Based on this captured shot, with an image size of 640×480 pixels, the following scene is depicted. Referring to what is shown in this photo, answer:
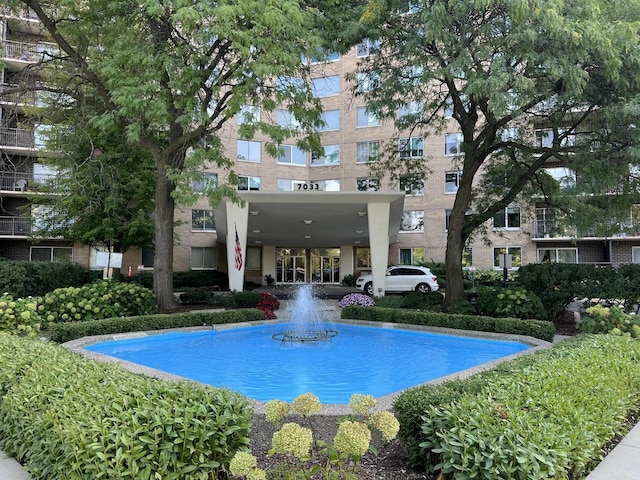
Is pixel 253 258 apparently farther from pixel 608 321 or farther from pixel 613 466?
pixel 613 466

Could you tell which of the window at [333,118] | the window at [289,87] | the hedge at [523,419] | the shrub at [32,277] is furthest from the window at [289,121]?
the hedge at [523,419]

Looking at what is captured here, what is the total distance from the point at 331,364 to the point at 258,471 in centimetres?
661

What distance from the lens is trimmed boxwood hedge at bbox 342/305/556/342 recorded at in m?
10.9

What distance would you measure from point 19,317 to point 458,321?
1076 centimetres

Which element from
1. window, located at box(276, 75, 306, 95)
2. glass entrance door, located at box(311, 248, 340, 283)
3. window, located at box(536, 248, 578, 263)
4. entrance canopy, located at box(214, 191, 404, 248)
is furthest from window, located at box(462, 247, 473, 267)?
window, located at box(276, 75, 306, 95)

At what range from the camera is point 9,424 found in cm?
387

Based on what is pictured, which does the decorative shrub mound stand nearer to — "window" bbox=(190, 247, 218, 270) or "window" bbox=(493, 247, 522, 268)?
"window" bbox=(190, 247, 218, 270)

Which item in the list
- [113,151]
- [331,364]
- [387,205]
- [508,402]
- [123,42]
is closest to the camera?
[508,402]

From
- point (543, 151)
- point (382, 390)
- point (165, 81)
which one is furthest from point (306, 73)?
point (382, 390)

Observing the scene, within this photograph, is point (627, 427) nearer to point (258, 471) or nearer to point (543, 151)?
point (258, 471)

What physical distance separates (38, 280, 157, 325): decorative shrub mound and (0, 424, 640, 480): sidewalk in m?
8.77

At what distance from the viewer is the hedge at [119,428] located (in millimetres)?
2805

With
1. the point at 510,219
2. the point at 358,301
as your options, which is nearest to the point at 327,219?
the point at 358,301

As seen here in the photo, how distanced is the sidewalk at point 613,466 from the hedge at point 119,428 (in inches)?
3.3
